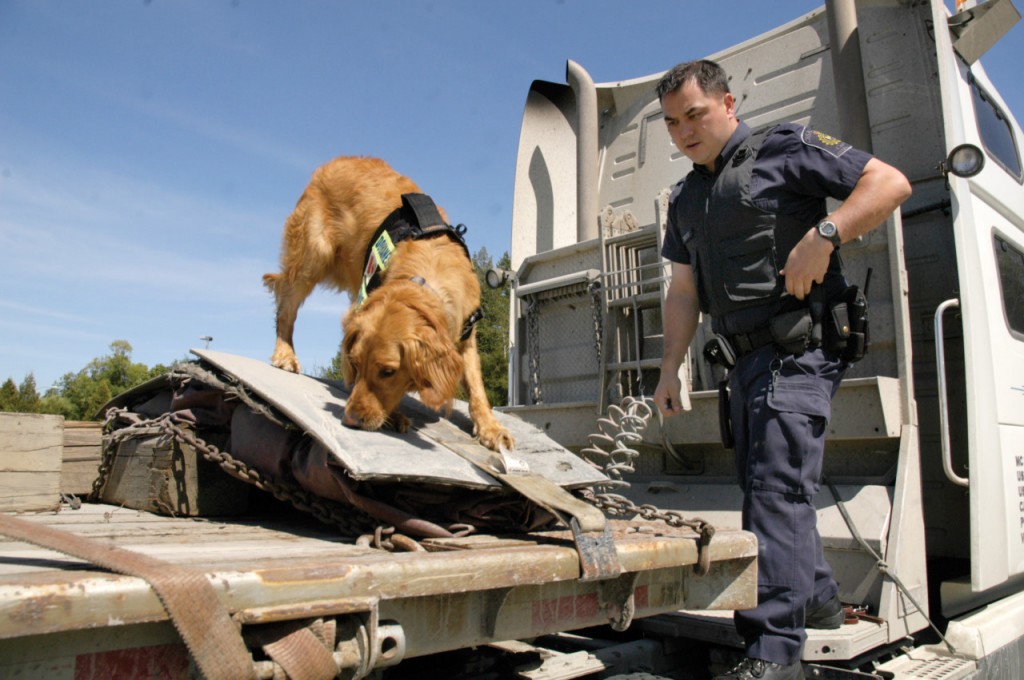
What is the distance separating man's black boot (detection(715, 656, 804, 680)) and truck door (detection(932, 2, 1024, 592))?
46.6 inches

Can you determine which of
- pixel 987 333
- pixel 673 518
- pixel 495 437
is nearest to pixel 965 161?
pixel 987 333

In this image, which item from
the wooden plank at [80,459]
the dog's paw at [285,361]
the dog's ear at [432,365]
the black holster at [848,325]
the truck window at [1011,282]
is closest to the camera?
the black holster at [848,325]

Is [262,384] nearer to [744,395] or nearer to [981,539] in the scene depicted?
[744,395]

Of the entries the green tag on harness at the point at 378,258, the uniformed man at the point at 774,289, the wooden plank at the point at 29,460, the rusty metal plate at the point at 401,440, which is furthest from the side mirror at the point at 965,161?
the wooden plank at the point at 29,460

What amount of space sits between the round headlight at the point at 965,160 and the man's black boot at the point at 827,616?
1.82 meters

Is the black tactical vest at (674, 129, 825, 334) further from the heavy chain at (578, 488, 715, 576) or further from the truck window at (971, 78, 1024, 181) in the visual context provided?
the truck window at (971, 78, 1024, 181)

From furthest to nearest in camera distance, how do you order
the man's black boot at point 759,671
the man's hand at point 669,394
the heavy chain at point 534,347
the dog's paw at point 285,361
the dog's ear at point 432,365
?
1. the heavy chain at point 534,347
2. the dog's paw at point 285,361
3. the dog's ear at point 432,365
4. the man's hand at point 669,394
5. the man's black boot at point 759,671

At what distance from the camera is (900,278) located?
329 cm

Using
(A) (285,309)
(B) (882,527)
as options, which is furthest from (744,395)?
(A) (285,309)

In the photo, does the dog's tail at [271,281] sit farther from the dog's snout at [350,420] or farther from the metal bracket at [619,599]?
the metal bracket at [619,599]

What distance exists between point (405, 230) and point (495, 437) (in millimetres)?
1329

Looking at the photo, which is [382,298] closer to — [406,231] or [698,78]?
[406,231]

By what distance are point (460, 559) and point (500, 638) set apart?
0.95 feet

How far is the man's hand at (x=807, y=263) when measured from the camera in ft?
7.47
